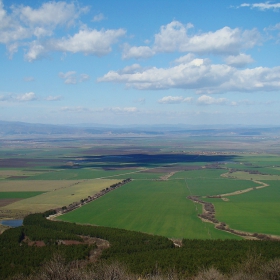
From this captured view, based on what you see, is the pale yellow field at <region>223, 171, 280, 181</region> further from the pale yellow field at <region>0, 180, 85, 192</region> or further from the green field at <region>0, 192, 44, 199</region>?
the green field at <region>0, 192, 44, 199</region>

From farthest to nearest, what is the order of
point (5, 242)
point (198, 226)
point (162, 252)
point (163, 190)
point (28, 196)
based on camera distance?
point (163, 190)
point (28, 196)
point (198, 226)
point (5, 242)
point (162, 252)

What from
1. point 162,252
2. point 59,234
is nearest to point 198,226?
point 162,252

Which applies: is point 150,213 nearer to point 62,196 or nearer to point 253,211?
point 253,211

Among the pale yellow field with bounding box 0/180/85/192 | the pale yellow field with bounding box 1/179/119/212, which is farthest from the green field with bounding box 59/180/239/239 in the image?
the pale yellow field with bounding box 0/180/85/192

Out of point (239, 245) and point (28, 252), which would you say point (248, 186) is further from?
point (28, 252)

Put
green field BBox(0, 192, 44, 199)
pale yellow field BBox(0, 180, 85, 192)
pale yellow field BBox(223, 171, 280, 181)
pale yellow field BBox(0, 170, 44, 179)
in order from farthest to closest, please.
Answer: pale yellow field BBox(0, 170, 44, 179)
pale yellow field BBox(223, 171, 280, 181)
pale yellow field BBox(0, 180, 85, 192)
green field BBox(0, 192, 44, 199)
